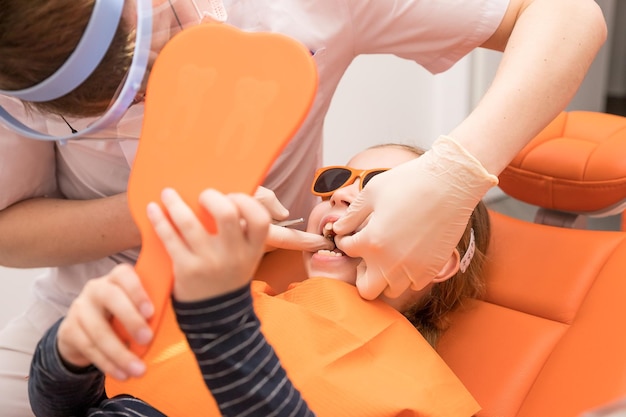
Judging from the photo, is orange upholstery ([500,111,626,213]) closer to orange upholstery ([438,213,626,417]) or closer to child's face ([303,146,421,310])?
orange upholstery ([438,213,626,417])

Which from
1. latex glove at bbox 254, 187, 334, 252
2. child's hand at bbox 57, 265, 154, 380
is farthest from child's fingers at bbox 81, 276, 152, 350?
latex glove at bbox 254, 187, 334, 252

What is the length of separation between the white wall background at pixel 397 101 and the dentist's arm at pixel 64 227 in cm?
158

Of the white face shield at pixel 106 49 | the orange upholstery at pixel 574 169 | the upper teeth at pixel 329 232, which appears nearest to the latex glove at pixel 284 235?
the upper teeth at pixel 329 232

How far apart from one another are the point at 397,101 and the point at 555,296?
64.2 inches

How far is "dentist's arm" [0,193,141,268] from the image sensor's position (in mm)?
1227

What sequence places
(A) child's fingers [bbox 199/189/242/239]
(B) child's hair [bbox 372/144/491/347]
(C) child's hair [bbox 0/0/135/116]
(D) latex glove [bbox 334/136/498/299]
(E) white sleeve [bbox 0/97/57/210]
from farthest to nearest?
1. (B) child's hair [bbox 372/144/491/347]
2. (E) white sleeve [bbox 0/97/57/210]
3. (D) latex glove [bbox 334/136/498/299]
4. (C) child's hair [bbox 0/0/135/116]
5. (A) child's fingers [bbox 199/189/242/239]

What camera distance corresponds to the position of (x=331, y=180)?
132cm

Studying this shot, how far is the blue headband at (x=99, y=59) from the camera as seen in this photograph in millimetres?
746

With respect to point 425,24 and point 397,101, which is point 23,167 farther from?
point 397,101

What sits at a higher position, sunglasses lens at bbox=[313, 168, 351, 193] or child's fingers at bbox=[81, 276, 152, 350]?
child's fingers at bbox=[81, 276, 152, 350]

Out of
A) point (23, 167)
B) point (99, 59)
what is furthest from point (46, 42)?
point (23, 167)

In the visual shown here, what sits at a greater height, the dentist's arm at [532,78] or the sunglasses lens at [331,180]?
the dentist's arm at [532,78]

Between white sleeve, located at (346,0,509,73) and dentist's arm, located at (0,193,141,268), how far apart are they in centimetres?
56

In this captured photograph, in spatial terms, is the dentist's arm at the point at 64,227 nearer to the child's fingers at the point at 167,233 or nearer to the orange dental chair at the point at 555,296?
the child's fingers at the point at 167,233
